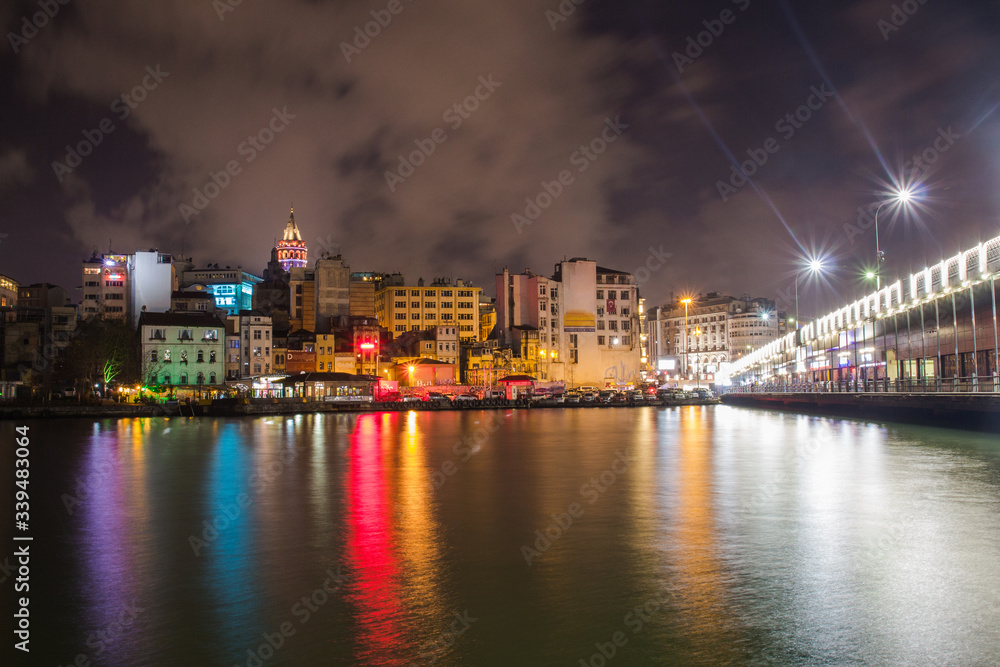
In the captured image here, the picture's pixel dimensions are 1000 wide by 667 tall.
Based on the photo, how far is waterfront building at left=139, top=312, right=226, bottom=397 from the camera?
93.1m

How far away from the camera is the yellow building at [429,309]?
13125 cm

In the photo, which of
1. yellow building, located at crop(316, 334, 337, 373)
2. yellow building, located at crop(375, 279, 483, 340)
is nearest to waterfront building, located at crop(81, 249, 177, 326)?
yellow building, located at crop(316, 334, 337, 373)

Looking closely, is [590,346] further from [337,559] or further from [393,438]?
[337,559]

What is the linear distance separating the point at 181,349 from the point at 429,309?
46946 mm

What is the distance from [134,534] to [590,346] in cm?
12990

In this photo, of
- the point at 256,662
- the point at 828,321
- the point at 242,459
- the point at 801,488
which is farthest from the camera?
the point at 828,321

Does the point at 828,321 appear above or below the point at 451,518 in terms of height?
above

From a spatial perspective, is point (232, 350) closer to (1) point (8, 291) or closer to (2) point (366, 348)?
(2) point (366, 348)

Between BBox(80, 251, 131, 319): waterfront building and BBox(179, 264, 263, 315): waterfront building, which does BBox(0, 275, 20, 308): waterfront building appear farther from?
BBox(179, 264, 263, 315): waterfront building

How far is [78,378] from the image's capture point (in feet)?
293

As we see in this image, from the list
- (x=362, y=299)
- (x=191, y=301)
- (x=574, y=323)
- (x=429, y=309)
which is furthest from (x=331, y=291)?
(x=574, y=323)

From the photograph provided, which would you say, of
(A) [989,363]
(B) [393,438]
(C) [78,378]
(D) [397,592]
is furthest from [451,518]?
(C) [78,378]

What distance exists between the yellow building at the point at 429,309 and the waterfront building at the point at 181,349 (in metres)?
37.8

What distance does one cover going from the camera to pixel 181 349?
95.1 m
